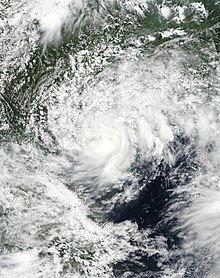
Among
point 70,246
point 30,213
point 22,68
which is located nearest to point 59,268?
point 70,246

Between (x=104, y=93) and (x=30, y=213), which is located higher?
(x=104, y=93)

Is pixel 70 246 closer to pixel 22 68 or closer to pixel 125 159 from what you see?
pixel 125 159

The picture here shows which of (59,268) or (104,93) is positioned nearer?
(59,268)

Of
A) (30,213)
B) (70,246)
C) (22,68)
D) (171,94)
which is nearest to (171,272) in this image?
(70,246)

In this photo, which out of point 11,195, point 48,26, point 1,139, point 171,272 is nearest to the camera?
point 171,272

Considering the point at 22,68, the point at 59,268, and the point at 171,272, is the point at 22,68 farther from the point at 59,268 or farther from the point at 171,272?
the point at 171,272

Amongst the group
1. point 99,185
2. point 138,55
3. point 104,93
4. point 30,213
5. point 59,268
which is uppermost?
point 138,55

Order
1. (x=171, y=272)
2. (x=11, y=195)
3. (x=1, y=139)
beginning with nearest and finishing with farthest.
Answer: (x=171, y=272), (x=11, y=195), (x=1, y=139)
